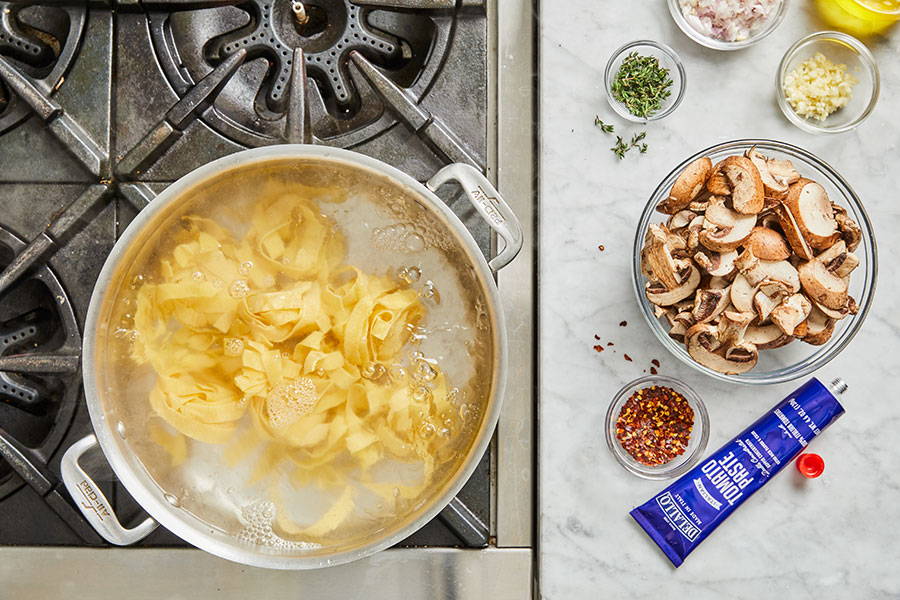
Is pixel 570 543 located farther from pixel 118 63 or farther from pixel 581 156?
pixel 118 63

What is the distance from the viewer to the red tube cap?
104 centimetres

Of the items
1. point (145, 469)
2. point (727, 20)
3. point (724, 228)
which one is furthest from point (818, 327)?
point (145, 469)

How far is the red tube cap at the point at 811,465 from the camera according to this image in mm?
1041

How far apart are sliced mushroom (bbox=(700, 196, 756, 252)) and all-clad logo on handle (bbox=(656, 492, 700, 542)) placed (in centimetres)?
34

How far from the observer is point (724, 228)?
37.1 inches

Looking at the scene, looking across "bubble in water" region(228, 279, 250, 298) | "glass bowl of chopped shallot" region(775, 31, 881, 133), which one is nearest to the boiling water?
"bubble in water" region(228, 279, 250, 298)

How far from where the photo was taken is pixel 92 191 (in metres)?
1.03

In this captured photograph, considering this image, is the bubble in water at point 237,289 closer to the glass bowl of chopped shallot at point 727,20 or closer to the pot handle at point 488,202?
the pot handle at point 488,202

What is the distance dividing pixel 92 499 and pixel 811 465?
91cm

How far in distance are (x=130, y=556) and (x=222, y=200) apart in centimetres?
52

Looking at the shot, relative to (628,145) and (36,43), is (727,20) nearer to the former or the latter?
(628,145)

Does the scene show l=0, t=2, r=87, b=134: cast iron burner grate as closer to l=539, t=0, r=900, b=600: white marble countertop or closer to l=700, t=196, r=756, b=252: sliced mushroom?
l=539, t=0, r=900, b=600: white marble countertop

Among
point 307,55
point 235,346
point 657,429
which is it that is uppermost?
point 307,55

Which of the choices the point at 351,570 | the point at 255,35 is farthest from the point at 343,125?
the point at 351,570
